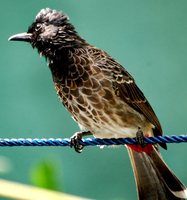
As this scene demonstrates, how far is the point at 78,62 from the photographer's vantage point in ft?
9.61

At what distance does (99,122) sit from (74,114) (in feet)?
0.57

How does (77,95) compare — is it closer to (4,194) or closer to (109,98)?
(109,98)

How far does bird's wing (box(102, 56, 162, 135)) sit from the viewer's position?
2.96 m

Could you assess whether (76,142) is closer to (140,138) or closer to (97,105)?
(97,105)

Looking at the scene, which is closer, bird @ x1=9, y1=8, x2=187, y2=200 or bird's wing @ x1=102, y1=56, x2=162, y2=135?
bird @ x1=9, y1=8, x2=187, y2=200

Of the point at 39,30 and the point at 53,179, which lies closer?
the point at 53,179

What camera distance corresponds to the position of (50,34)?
3.06 meters

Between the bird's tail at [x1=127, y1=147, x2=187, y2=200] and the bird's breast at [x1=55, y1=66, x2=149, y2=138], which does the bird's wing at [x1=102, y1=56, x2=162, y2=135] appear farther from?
the bird's tail at [x1=127, y1=147, x2=187, y2=200]

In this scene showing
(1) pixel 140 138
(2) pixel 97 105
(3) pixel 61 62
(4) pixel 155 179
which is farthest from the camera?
(4) pixel 155 179

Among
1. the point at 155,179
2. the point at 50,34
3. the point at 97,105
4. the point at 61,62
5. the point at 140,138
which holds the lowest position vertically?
the point at 155,179

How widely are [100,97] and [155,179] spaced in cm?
69

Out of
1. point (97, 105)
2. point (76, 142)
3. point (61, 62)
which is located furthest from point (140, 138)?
point (61, 62)

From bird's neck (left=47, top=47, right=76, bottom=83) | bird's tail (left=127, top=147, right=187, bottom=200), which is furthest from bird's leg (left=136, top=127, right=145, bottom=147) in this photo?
bird's neck (left=47, top=47, right=76, bottom=83)

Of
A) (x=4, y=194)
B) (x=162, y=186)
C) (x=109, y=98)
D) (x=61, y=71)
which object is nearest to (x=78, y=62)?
(x=61, y=71)
